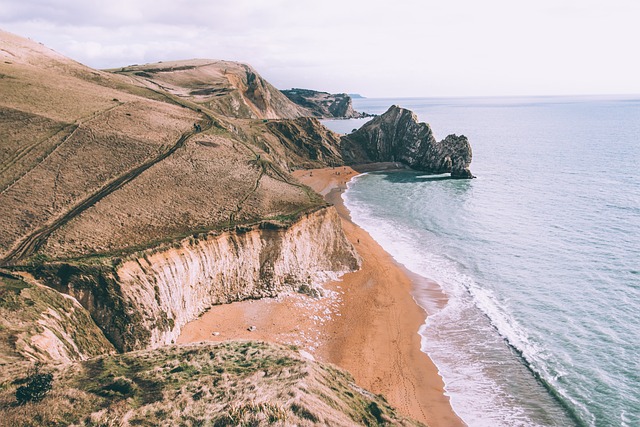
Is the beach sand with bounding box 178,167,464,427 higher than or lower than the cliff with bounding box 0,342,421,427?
lower

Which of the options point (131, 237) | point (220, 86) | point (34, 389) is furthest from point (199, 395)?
point (220, 86)

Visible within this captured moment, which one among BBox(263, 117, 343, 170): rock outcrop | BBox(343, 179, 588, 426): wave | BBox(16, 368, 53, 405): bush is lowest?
BBox(343, 179, 588, 426): wave

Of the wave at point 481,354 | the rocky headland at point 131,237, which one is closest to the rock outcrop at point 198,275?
the rocky headland at point 131,237

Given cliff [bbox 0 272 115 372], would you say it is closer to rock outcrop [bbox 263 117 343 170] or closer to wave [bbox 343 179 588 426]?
wave [bbox 343 179 588 426]

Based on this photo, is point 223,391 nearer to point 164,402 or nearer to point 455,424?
point 164,402

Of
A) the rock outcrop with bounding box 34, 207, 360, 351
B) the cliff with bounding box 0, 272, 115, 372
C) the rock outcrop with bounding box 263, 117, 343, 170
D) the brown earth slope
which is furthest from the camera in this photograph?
the rock outcrop with bounding box 263, 117, 343, 170

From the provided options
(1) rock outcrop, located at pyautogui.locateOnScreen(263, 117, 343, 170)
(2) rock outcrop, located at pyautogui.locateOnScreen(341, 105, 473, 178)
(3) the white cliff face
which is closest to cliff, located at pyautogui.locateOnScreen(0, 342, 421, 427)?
(3) the white cliff face

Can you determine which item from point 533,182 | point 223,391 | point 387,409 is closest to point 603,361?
point 387,409

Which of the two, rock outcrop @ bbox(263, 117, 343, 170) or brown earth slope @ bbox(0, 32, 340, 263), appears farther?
rock outcrop @ bbox(263, 117, 343, 170)
